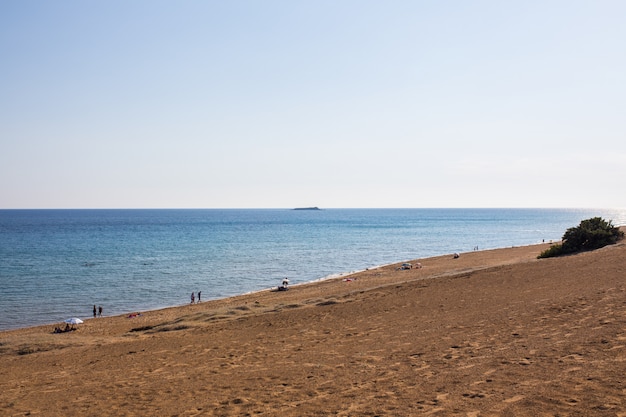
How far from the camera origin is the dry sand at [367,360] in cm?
910

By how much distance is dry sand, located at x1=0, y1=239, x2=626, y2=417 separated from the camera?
910cm

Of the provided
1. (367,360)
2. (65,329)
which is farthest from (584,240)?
(65,329)

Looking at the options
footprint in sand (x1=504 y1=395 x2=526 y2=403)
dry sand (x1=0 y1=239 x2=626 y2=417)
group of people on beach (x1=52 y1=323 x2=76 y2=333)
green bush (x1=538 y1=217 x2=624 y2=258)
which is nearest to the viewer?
footprint in sand (x1=504 y1=395 x2=526 y2=403)

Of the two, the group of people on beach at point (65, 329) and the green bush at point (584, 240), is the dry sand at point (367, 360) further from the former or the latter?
the green bush at point (584, 240)

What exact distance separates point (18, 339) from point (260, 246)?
2593 inches

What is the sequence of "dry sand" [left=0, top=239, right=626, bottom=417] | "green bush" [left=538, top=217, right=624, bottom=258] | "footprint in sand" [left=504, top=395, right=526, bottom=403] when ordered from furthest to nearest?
"green bush" [left=538, top=217, right=624, bottom=258] → "dry sand" [left=0, top=239, right=626, bottom=417] → "footprint in sand" [left=504, top=395, right=526, bottom=403]

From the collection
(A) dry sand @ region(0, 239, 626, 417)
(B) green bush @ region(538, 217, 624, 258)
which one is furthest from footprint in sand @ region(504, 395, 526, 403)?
(B) green bush @ region(538, 217, 624, 258)

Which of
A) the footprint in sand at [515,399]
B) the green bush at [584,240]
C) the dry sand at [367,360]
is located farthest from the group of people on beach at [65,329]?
the green bush at [584,240]

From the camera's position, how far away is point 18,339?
20.5 metres

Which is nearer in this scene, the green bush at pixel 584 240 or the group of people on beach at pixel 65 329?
the group of people on beach at pixel 65 329

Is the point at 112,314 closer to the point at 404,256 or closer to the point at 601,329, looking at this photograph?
the point at 601,329

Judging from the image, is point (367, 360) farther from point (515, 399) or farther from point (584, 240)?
point (584, 240)

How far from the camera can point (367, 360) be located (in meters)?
12.5

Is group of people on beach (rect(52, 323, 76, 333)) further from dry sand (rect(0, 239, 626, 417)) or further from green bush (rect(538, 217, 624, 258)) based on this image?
green bush (rect(538, 217, 624, 258))
